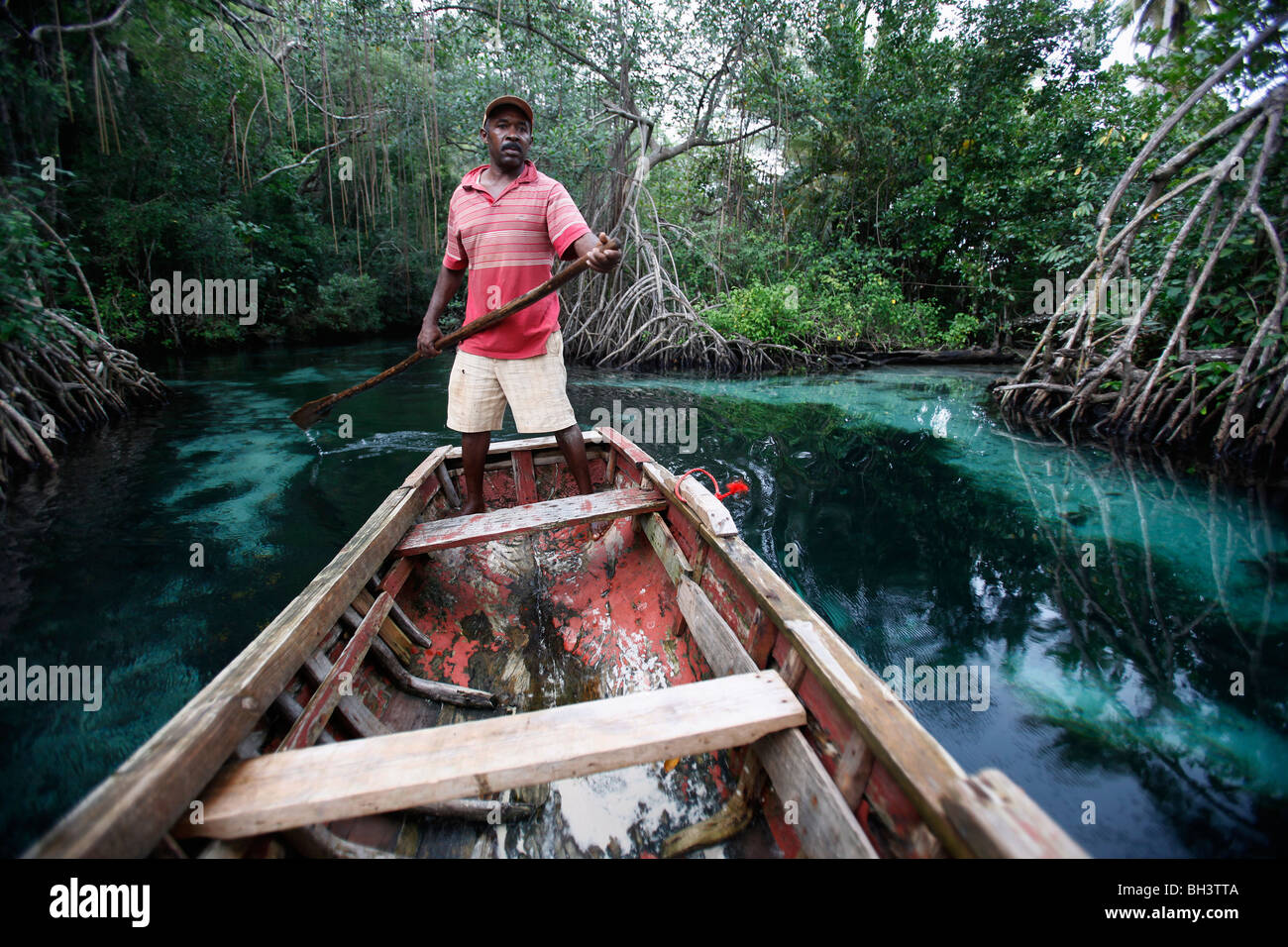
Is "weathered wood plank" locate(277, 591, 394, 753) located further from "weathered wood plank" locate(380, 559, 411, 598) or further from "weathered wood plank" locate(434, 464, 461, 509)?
"weathered wood plank" locate(434, 464, 461, 509)

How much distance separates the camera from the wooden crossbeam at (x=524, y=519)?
2.58m

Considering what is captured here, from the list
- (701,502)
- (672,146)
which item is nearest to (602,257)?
(701,502)

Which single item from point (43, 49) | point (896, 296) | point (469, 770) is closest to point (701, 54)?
point (896, 296)

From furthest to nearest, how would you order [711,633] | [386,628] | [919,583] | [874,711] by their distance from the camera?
[919,583] < [386,628] < [711,633] < [874,711]

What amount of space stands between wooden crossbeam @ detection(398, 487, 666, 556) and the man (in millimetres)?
444

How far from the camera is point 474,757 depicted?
1.22m

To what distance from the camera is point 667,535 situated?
2.70 meters

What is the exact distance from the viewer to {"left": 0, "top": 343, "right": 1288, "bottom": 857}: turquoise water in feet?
6.81

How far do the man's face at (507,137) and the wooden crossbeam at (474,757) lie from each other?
252cm

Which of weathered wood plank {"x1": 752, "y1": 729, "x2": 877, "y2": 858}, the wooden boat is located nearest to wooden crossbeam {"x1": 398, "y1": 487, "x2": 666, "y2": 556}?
the wooden boat

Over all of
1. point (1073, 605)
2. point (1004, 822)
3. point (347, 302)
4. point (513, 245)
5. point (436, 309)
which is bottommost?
point (1073, 605)

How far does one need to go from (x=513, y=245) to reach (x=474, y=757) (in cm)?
231

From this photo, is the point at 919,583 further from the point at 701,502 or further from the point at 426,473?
the point at 426,473
